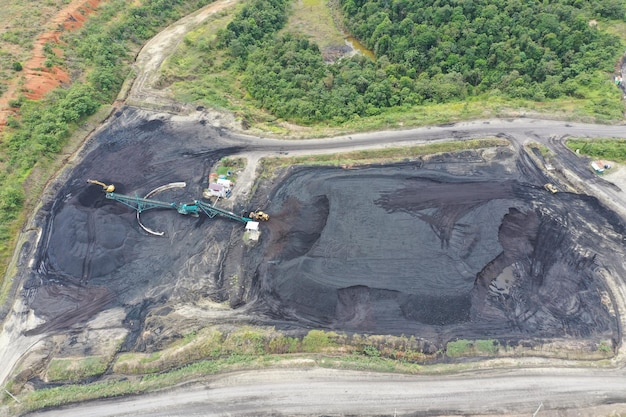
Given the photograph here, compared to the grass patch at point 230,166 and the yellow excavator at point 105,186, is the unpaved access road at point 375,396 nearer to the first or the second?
the yellow excavator at point 105,186

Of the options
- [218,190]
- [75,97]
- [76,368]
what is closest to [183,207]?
[218,190]

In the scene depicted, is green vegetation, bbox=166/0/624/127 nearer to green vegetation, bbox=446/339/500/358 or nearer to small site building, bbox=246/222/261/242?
small site building, bbox=246/222/261/242

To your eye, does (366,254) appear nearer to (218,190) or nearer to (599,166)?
(218,190)

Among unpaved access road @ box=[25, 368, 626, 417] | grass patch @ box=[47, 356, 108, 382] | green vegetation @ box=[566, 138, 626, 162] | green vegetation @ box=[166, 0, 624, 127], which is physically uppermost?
green vegetation @ box=[166, 0, 624, 127]

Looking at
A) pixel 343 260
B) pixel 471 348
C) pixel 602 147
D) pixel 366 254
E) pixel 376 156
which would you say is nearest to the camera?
pixel 471 348

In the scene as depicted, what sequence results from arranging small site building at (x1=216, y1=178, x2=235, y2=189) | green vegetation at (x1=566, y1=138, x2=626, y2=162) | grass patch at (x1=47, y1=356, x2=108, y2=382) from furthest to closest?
green vegetation at (x1=566, y1=138, x2=626, y2=162), small site building at (x1=216, y1=178, x2=235, y2=189), grass patch at (x1=47, y1=356, x2=108, y2=382)

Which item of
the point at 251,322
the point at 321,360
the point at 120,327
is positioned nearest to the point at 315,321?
the point at 321,360

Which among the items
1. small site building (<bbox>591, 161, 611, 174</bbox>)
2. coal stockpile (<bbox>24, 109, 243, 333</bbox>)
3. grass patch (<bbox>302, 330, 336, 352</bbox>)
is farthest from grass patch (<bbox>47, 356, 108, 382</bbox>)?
small site building (<bbox>591, 161, 611, 174</bbox>)
